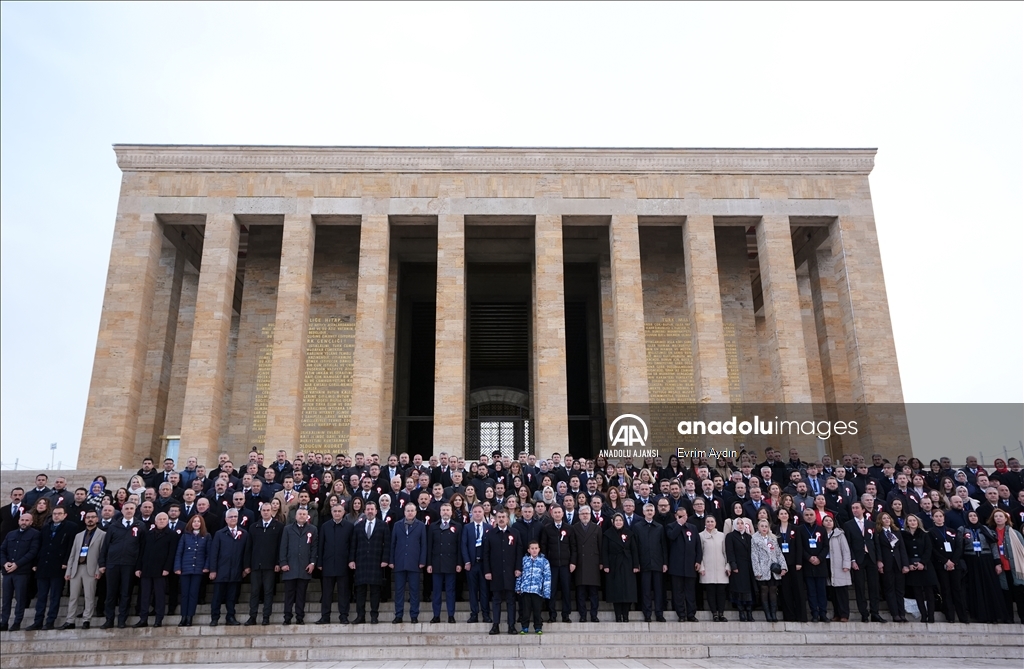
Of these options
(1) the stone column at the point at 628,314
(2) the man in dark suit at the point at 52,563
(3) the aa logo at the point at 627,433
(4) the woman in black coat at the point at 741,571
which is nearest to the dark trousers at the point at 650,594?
(4) the woman in black coat at the point at 741,571

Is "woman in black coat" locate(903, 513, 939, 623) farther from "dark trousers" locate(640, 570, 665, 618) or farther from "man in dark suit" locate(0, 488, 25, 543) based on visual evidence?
"man in dark suit" locate(0, 488, 25, 543)

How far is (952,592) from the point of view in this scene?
997 centimetres

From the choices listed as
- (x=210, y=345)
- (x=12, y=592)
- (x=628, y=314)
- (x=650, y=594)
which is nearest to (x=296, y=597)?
(x=12, y=592)

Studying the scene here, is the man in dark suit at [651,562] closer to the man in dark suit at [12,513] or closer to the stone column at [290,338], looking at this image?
the man in dark suit at [12,513]

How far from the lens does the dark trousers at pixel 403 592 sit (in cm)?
938

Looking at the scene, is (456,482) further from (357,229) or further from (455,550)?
(357,229)

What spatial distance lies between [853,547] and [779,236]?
1277cm

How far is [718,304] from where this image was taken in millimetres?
20375

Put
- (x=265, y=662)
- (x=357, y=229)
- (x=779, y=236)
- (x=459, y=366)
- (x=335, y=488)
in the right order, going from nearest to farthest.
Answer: (x=265, y=662), (x=335, y=488), (x=459, y=366), (x=779, y=236), (x=357, y=229)

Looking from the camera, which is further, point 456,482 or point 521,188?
point 521,188

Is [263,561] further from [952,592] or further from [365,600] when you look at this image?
[952,592]

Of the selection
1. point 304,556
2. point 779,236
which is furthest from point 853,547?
point 779,236

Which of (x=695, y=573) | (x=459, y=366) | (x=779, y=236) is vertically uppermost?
(x=779, y=236)

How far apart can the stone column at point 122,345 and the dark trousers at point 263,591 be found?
11.0m
